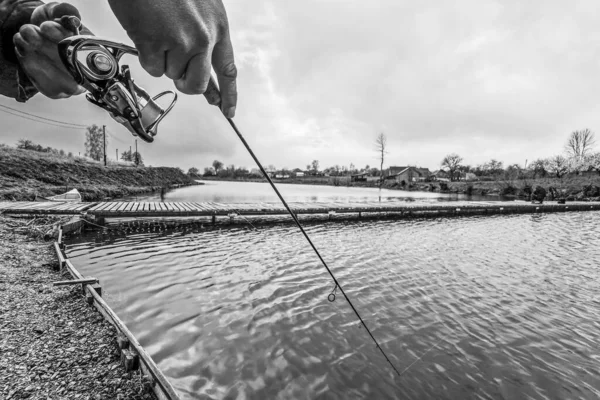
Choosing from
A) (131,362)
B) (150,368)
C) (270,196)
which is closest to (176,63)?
(150,368)

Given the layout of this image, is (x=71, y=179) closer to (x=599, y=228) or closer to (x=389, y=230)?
(x=389, y=230)

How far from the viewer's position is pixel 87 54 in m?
1.26

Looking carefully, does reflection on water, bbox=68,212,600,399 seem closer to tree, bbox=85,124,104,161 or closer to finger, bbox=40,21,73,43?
finger, bbox=40,21,73,43

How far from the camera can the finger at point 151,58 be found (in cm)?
90

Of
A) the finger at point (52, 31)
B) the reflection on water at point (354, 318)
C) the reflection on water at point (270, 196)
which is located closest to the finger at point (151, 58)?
the finger at point (52, 31)

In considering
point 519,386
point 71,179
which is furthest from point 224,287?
point 71,179

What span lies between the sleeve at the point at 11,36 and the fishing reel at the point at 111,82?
54 cm

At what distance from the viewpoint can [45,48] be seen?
4.80 ft

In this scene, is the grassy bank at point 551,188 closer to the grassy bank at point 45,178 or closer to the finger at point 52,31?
the finger at point 52,31

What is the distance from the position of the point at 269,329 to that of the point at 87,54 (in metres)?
4.48

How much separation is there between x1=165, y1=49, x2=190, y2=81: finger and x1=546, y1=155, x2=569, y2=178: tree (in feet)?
253

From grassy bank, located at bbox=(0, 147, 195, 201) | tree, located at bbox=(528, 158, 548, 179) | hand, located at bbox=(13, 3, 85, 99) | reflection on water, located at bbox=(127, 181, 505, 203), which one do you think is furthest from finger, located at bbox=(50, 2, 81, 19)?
tree, located at bbox=(528, 158, 548, 179)

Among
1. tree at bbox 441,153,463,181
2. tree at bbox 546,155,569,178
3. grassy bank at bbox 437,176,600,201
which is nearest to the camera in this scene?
grassy bank at bbox 437,176,600,201

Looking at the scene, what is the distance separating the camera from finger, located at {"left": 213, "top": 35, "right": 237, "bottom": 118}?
1119mm
